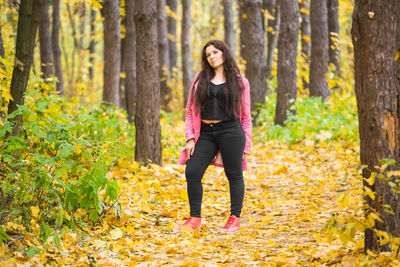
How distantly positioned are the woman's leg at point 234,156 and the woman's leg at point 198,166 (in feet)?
0.43

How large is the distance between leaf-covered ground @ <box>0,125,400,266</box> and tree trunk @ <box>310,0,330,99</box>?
5.23m

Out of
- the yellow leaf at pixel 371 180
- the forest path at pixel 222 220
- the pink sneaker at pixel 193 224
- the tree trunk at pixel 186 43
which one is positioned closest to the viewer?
the yellow leaf at pixel 371 180

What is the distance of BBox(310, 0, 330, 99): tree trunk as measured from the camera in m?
13.8

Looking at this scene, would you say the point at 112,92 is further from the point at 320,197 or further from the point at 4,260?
the point at 4,260

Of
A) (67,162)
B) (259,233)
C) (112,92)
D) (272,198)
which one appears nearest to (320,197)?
(272,198)

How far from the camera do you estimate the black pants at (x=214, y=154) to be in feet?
16.3

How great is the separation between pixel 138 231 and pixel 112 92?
8.10 m

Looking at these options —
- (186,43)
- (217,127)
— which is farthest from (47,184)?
(186,43)

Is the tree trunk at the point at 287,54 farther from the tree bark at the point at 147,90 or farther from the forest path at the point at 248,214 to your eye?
the tree bark at the point at 147,90

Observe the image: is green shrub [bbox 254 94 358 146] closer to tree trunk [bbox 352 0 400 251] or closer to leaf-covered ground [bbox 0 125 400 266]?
leaf-covered ground [bbox 0 125 400 266]

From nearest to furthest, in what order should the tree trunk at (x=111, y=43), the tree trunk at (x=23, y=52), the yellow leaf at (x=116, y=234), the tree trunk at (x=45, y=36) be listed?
the yellow leaf at (x=116, y=234), the tree trunk at (x=23, y=52), the tree trunk at (x=45, y=36), the tree trunk at (x=111, y=43)

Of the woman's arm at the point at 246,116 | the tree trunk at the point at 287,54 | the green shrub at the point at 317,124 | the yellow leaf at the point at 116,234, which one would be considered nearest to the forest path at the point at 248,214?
the yellow leaf at the point at 116,234

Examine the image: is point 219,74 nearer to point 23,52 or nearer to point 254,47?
point 23,52

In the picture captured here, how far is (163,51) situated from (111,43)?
592 centimetres
